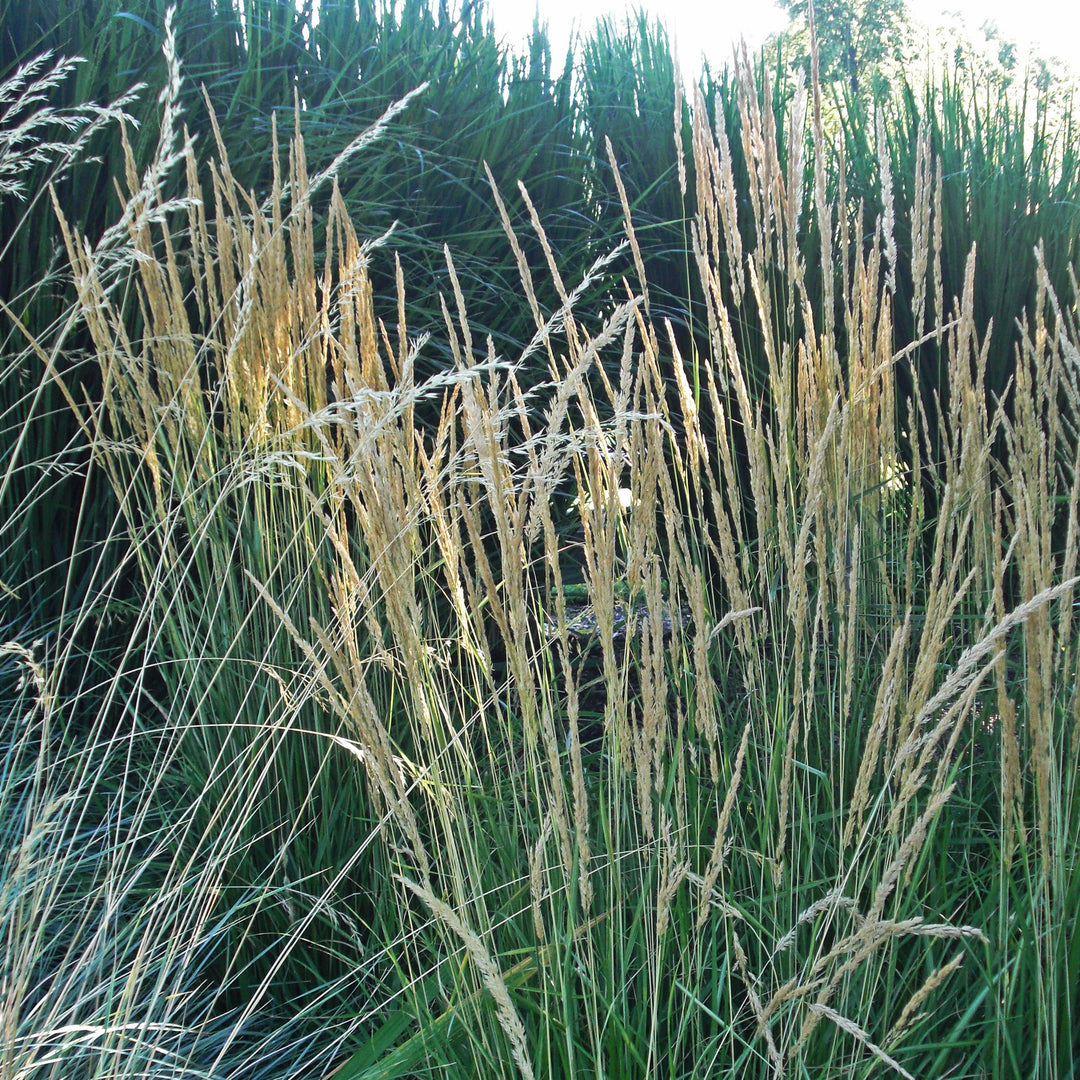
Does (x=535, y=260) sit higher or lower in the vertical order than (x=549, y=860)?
higher

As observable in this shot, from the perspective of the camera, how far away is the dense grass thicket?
4.18 feet

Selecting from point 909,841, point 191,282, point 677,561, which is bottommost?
point 909,841

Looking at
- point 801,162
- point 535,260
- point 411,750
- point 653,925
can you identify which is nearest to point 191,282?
point 535,260

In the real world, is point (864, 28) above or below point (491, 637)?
above

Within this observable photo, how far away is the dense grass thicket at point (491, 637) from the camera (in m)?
1.28

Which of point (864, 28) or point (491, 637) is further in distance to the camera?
point (864, 28)

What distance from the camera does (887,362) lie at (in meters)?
1.67

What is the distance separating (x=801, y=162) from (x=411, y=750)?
4.54 ft

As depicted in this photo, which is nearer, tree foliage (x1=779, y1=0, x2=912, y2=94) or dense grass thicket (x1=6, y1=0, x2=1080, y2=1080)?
dense grass thicket (x1=6, y1=0, x2=1080, y2=1080)

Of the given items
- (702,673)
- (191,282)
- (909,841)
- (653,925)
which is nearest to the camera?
(909,841)

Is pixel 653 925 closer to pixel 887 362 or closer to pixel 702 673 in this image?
pixel 702 673

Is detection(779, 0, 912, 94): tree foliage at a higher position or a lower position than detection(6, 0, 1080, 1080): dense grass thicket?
higher

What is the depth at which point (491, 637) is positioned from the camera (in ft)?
9.73

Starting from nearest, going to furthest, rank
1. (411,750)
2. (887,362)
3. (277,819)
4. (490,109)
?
(887,362), (277,819), (411,750), (490,109)
